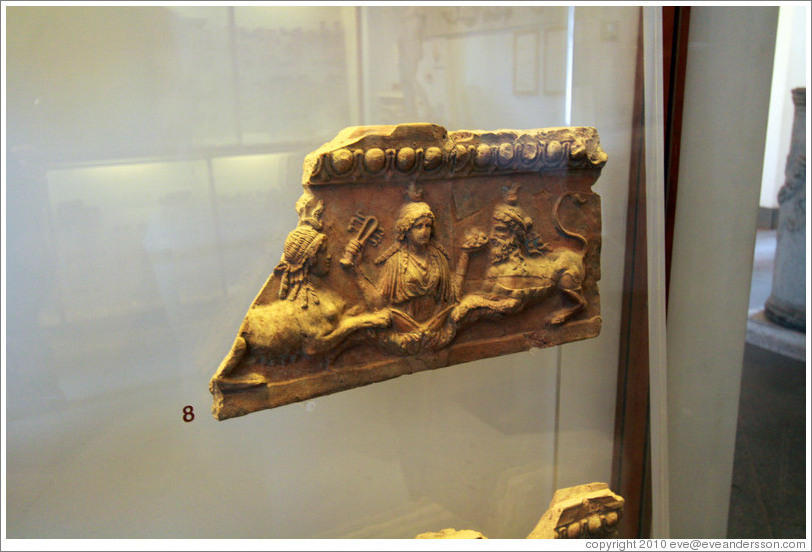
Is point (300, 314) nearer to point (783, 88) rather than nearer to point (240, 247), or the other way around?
point (240, 247)

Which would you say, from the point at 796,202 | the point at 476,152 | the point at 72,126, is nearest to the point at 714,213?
the point at 796,202

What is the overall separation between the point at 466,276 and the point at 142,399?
1341 mm

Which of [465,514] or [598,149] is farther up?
[598,149]

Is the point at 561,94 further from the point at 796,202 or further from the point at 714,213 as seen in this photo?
the point at 796,202

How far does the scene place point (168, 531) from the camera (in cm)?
291

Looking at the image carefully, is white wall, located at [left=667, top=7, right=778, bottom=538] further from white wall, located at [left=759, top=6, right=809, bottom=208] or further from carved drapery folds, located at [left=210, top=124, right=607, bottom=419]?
carved drapery folds, located at [left=210, top=124, right=607, bottom=419]

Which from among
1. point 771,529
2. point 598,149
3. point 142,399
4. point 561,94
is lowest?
point 771,529

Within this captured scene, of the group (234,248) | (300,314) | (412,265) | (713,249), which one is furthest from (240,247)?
(713,249)

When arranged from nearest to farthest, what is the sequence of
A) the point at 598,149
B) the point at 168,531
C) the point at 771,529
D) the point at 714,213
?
the point at 598,149 < the point at 168,531 < the point at 714,213 < the point at 771,529

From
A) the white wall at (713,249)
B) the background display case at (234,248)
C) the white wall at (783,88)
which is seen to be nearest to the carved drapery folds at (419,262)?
the background display case at (234,248)

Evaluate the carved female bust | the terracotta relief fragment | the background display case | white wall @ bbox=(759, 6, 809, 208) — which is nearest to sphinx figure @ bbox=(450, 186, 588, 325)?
the carved female bust

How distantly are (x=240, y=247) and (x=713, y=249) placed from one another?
2.13 metres

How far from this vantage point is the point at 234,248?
2820 mm

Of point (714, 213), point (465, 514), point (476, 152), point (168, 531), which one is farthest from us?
point (714, 213)
